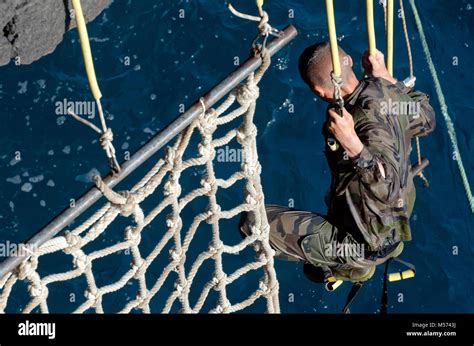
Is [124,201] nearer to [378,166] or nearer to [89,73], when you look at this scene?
[89,73]

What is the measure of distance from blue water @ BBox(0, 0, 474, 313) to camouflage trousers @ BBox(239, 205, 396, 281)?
235 centimetres

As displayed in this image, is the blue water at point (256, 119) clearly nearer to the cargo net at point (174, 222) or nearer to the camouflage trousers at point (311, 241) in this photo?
the camouflage trousers at point (311, 241)

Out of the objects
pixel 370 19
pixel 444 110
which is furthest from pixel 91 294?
pixel 444 110

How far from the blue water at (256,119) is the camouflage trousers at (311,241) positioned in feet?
7.72

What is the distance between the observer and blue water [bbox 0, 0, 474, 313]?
6.55 meters

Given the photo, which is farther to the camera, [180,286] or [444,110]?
[444,110]

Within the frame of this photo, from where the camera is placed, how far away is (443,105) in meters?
7.09

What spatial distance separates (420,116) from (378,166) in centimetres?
54

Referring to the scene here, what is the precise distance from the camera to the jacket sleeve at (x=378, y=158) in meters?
3.63

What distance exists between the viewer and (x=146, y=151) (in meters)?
3.26

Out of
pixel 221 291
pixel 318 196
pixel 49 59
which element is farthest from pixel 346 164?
pixel 49 59
